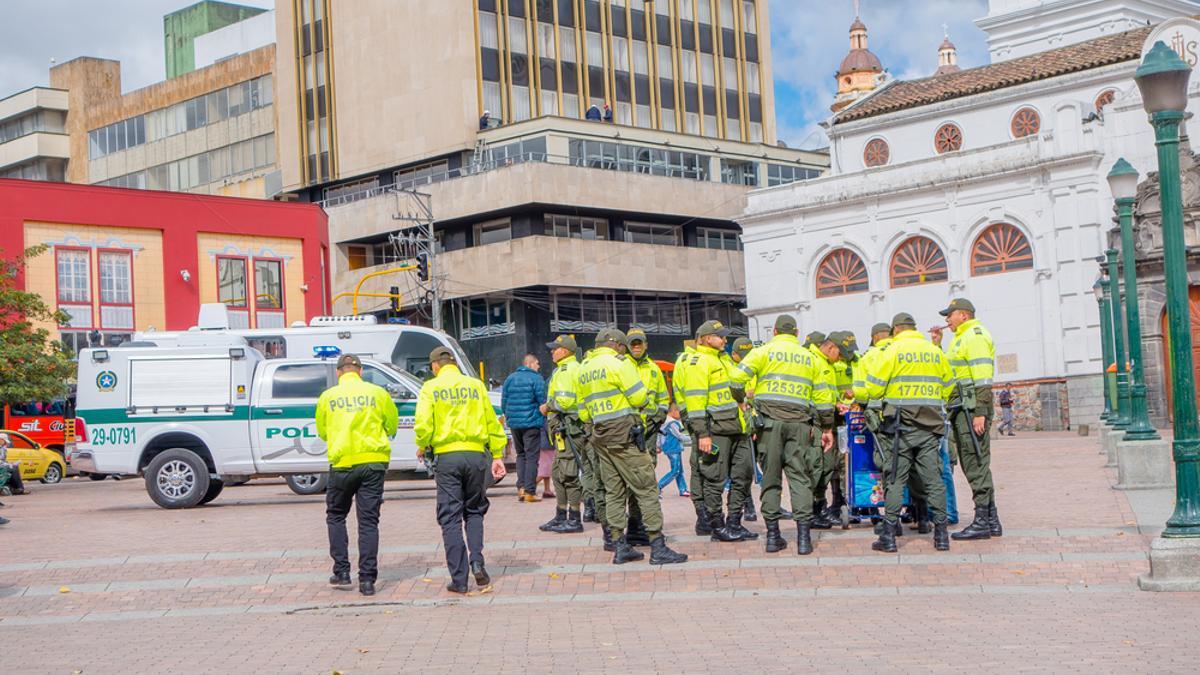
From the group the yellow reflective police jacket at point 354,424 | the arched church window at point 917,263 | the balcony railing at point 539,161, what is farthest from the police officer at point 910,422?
the balcony railing at point 539,161

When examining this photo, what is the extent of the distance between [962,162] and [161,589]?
35.3 metres

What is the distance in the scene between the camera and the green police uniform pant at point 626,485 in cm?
1194

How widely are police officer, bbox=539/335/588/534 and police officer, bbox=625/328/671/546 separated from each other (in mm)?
680

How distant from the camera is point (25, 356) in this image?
112ft

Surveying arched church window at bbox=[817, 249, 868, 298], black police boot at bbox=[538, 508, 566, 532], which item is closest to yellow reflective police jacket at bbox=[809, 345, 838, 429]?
black police boot at bbox=[538, 508, 566, 532]

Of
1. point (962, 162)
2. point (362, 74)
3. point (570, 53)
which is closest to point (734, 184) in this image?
point (570, 53)

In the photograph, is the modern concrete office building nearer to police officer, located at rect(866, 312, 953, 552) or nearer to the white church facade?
the white church facade

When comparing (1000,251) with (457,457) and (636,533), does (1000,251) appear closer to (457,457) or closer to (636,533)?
(636,533)

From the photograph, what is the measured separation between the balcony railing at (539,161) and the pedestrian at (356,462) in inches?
1884

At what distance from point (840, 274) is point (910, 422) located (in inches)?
1351

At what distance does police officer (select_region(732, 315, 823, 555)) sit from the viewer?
40.2 ft

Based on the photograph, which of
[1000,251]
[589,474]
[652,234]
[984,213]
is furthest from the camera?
[652,234]

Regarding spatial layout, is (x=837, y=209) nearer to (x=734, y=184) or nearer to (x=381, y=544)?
(x=734, y=184)

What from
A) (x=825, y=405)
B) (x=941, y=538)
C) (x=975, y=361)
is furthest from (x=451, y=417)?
(x=975, y=361)
